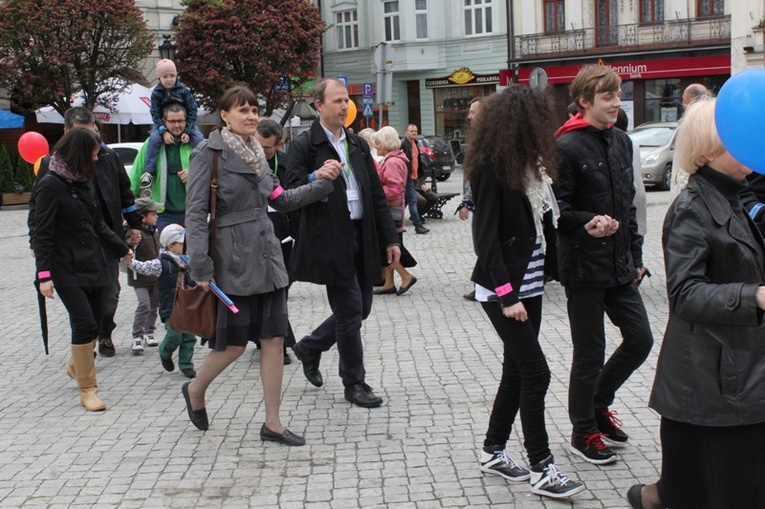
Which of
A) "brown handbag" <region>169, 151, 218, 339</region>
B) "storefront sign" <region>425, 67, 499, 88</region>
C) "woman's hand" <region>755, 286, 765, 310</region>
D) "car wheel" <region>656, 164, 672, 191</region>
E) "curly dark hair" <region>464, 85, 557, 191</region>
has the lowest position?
"car wheel" <region>656, 164, 672, 191</region>

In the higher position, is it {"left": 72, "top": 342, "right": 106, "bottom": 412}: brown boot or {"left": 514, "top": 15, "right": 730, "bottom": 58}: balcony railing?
{"left": 514, "top": 15, "right": 730, "bottom": 58}: balcony railing

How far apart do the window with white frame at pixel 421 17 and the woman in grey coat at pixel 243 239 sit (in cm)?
4139

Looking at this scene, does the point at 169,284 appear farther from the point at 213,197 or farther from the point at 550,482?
the point at 550,482

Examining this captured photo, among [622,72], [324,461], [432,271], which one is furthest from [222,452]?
[622,72]

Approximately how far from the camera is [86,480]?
16.3 feet

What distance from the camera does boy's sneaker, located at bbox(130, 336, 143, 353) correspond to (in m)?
7.98

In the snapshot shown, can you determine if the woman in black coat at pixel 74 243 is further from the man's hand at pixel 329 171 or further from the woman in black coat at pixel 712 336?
the woman in black coat at pixel 712 336

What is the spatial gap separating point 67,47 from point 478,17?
71.3ft

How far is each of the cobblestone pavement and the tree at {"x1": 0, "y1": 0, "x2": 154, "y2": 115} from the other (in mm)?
Result: 21461

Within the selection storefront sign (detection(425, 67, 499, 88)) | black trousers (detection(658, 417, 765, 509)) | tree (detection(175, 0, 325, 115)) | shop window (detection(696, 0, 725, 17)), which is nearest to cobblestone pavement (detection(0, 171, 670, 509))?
black trousers (detection(658, 417, 765, 509))

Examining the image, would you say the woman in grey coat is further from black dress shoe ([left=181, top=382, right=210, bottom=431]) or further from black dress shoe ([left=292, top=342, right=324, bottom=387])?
black dress shoe ([left=292, top=342, right=324, bottom=387])

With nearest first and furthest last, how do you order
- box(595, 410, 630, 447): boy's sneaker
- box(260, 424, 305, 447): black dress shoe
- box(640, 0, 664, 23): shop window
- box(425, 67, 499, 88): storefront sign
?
box(595, 410, 630, 447): boy's sneaker
box(260, 424, 305, 447): black dress shoe
box(640, 0, 664, 23): shop window
box(425, 67, 499, 88): storefront sign

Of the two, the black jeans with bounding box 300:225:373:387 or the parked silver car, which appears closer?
the black jeans with bounding box 300:225:373:387

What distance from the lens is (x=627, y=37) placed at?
38125mm
